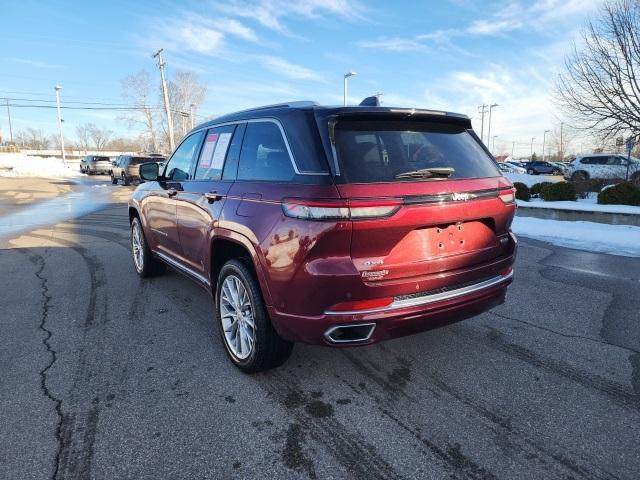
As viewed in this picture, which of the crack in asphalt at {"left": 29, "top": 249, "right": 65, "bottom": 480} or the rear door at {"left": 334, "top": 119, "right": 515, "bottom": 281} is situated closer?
the crack in asphalt at {"left": 29, "top": 249, "right": 65, "bottom": 480}

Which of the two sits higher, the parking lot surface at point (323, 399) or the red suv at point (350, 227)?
the red suv at point (350, 227)

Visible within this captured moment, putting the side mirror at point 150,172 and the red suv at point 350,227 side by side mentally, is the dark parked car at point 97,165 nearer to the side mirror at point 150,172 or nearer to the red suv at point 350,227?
the side mirror at point 150,172

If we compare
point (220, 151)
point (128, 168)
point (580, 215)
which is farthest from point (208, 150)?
point (128, 168)

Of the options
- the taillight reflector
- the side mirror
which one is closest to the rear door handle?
the taillight reflector

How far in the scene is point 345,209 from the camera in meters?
2.40

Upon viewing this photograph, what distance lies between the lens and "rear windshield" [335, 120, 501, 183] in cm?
259

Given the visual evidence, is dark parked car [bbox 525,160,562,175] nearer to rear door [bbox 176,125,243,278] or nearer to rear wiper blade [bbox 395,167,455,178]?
rear door [bbox 176,125,243,278]

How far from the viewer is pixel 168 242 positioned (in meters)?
4.61

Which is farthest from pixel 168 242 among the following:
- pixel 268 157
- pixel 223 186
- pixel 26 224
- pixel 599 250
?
pixel 26 224

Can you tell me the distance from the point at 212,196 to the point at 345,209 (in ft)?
4.77

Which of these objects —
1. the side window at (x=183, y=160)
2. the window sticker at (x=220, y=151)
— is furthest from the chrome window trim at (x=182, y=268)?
the window sticker at (x=220, y=151)

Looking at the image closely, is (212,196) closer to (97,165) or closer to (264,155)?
(264,155)

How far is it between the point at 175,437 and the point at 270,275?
1.05 metres

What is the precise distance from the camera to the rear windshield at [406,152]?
102 inches
